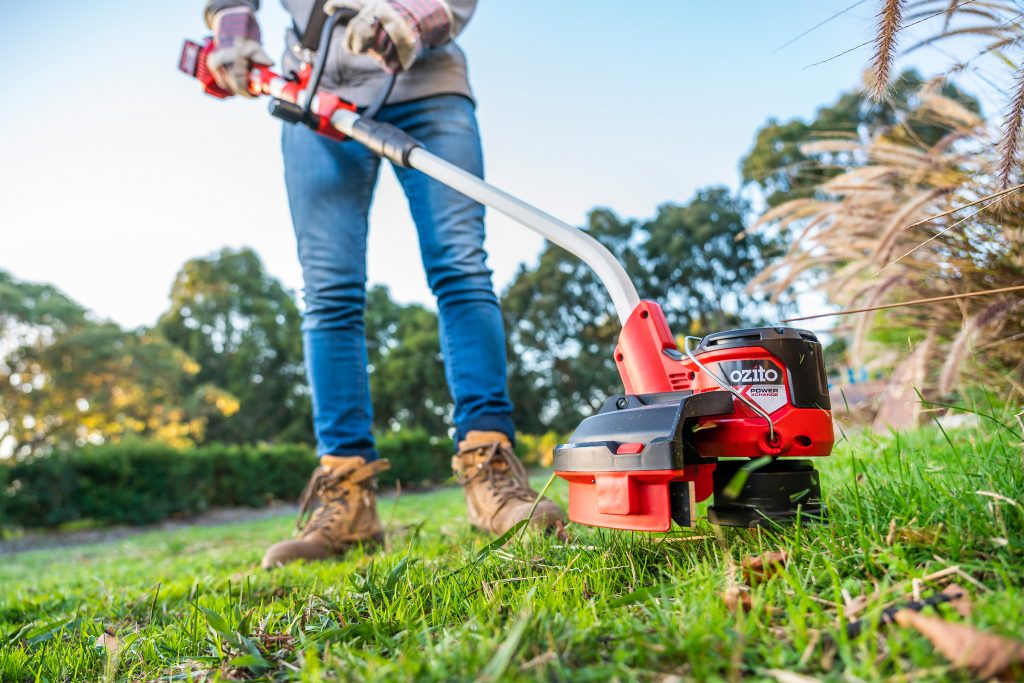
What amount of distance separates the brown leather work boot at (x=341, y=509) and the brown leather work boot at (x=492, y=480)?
0.35 metres

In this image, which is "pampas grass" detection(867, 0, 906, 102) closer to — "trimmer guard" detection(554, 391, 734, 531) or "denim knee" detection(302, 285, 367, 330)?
"trimmer guard" detection(554, 391, 734, 531)

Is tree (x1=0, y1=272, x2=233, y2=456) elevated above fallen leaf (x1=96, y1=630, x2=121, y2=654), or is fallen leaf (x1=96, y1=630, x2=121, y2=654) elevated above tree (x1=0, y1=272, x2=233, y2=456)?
tree (x1=0, y1=272, x2=233, y2=456)

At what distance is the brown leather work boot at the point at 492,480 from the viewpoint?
1.80 metres

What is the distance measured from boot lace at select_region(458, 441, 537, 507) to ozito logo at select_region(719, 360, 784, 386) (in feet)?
2.84

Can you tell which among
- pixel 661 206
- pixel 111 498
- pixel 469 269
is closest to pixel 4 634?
pixel 469 269

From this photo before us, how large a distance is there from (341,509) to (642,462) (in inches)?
52.8

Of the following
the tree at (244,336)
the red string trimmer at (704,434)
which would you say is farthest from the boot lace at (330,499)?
the tree at (244,336)

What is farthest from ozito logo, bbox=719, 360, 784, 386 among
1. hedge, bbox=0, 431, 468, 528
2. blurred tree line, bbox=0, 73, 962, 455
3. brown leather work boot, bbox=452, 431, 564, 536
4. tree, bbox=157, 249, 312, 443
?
tree, bbox=157, 249, 312, 443

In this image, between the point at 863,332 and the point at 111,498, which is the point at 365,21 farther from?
the point at 111,498

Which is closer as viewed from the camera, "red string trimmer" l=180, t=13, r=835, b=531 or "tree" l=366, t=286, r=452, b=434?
"red string trimmer" l=180, t=13, r=835, b=531

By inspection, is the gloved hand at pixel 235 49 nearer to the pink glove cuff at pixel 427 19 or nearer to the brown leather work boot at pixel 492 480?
the pink glove cuff at pixel 427 19

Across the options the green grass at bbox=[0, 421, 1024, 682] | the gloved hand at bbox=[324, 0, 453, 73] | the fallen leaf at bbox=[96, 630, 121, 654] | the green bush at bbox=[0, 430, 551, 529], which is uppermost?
the gloved hand at bbox=[324, 0, 453, 73]

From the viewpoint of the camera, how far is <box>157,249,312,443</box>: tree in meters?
22.7

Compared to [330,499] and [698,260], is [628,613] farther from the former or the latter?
[698,260]
